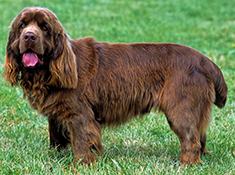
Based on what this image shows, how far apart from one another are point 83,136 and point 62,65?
78cm

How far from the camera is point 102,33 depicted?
11016mm

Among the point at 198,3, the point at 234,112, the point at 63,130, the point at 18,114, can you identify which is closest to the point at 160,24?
the point at 198,3

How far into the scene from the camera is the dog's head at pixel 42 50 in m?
3.23

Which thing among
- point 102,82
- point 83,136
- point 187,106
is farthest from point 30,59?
point 187,106

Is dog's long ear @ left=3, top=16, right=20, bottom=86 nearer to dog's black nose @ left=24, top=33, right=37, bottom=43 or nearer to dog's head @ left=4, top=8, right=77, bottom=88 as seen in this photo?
dog's head @ left=4, top=8, right=77, bottom=88

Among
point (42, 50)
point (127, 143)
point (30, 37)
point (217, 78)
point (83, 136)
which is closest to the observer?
point (30, 37)

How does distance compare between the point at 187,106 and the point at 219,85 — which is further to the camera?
the point at 219,85

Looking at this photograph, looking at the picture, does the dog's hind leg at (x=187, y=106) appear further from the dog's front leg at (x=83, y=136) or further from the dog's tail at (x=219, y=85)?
the dog's front leg at (x=83, y=136)

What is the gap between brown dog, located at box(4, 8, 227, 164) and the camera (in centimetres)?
336

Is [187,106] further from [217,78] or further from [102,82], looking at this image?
[102,82]

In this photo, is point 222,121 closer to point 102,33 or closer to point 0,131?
point 0,131

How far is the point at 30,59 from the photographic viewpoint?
3.23m

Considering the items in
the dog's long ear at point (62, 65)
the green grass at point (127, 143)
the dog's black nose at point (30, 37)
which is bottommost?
the green grass at point (127, 143)

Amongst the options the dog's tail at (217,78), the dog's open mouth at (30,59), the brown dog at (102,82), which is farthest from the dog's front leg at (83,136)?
the dog's tail at (217,78)
